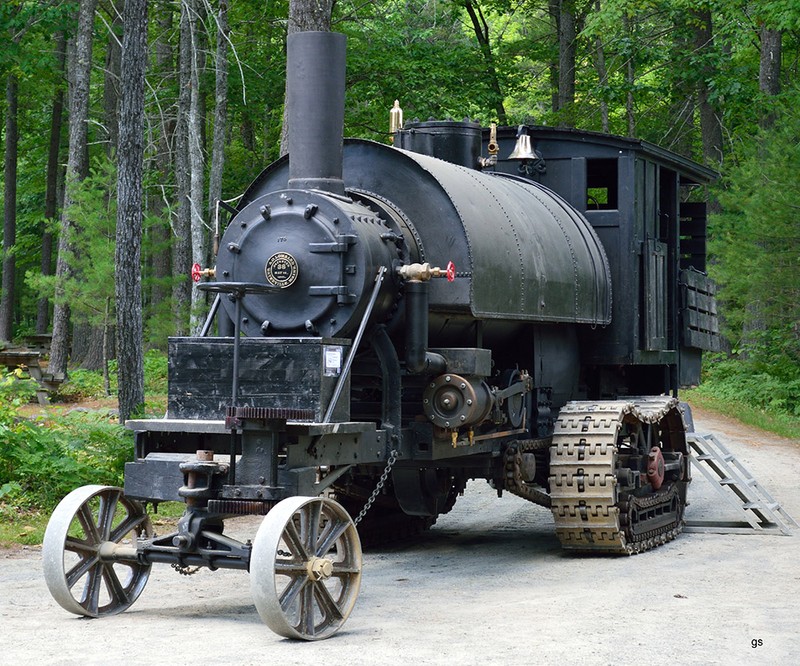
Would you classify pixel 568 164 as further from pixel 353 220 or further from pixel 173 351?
pixel 173 351

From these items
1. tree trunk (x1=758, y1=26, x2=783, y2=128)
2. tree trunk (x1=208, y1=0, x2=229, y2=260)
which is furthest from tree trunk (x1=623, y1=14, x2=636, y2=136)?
tree trunk (x1=208, y1=0, x2=229, y2=260)

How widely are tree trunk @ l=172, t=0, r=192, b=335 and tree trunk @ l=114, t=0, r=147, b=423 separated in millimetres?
9144

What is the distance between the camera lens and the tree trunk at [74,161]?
2216 cm

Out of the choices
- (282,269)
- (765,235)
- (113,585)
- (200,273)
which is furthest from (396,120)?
(765,235)

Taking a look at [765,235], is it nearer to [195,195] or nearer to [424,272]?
[195,195]

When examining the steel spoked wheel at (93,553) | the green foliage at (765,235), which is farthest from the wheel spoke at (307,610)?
the green foliage at (765,235)

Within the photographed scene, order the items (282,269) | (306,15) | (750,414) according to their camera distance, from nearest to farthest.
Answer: (282,269)
(306,15)
(750,414)

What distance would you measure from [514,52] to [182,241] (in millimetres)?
11061

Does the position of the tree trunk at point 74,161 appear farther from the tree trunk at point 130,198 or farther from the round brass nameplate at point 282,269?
the round brass nameplate at point 282,269

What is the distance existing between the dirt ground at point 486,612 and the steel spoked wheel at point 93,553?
0.17 metres

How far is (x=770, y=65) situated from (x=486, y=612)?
21.0m

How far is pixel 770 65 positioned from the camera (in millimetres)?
25859

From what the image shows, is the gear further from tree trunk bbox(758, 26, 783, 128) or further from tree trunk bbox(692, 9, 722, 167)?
tree trunk bbox(692, 9, 722, 167)

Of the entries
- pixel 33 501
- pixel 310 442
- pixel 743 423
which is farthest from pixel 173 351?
pixel 743 423
